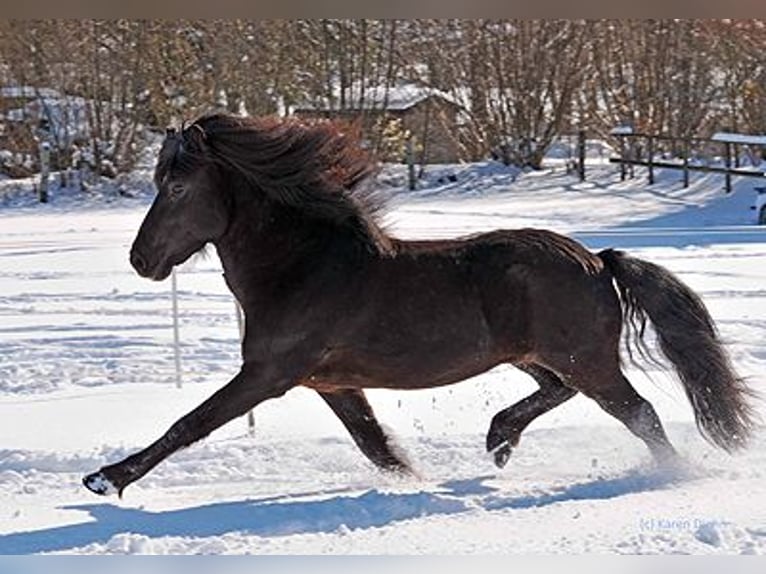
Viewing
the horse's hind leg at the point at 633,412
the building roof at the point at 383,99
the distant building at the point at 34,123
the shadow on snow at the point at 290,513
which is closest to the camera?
the shadow on snow at the point at 290,513

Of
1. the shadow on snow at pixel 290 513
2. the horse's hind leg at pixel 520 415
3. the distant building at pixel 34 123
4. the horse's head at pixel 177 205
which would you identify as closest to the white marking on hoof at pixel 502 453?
the horse's hind leg at pixel 520 415

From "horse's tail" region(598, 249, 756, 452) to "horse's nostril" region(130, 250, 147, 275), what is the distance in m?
1.03

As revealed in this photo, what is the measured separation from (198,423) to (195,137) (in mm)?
595

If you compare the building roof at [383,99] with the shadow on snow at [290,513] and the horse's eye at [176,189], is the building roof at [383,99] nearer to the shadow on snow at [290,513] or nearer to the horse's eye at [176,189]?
the horse's eye at [176,189]

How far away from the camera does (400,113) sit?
3479 mm

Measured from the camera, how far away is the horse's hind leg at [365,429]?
279 cm

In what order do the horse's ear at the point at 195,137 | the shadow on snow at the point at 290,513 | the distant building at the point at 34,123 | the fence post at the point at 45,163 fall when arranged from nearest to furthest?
the shadow on snow at the point at 290,513
the horse's ear at the point at 195,137
the distant building at the point at 34,123
the fence post at the point at 45,163

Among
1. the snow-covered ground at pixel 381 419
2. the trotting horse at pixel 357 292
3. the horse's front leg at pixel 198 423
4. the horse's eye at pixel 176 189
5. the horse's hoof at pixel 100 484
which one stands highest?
the horse's eye at pixel 176 189

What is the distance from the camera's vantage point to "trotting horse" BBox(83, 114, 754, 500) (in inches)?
101

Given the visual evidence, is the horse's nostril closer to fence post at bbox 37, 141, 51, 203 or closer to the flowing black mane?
the flowing black mane

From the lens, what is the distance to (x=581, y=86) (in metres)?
3.42

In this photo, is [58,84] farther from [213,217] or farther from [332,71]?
[213,217]

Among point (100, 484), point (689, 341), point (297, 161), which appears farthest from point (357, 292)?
point (689, 341)

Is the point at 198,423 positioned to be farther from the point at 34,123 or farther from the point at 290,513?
the point at 34,123
